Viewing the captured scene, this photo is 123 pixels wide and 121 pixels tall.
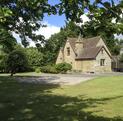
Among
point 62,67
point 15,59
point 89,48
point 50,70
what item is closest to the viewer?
point 15,59

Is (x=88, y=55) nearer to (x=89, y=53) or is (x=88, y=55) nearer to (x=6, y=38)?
(x=89, y=53)

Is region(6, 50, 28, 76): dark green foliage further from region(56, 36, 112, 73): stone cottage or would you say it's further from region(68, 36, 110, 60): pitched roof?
region(68, 36, 110, 60): pitched roof

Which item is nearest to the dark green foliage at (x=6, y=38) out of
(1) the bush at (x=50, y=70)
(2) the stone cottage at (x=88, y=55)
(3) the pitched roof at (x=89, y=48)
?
(1) the bush at (x=50, y=70)

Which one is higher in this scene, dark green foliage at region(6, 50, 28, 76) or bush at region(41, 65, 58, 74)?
dark green foliage at region(6, 50, 28, 76)

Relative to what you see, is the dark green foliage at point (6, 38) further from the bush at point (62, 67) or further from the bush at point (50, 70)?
the bush at point (62, 67)

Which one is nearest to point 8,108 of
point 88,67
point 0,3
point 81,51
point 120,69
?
point 0,3

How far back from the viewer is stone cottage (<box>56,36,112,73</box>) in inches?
2611

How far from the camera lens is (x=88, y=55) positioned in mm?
67375

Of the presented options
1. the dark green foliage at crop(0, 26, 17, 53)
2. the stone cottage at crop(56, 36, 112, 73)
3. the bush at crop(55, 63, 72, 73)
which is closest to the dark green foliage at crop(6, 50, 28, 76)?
the bush at crop(55, 63, 72, 73)

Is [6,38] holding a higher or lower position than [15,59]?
lower

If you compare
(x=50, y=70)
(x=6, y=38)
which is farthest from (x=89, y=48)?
(x=6, y=38)

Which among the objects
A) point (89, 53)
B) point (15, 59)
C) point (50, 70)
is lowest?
point (50, 70)

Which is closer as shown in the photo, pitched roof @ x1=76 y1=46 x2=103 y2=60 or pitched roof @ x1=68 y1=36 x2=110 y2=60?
pitched roof @ x1=76 y1=46 x2=103 y2=60

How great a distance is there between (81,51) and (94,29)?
63.7m
